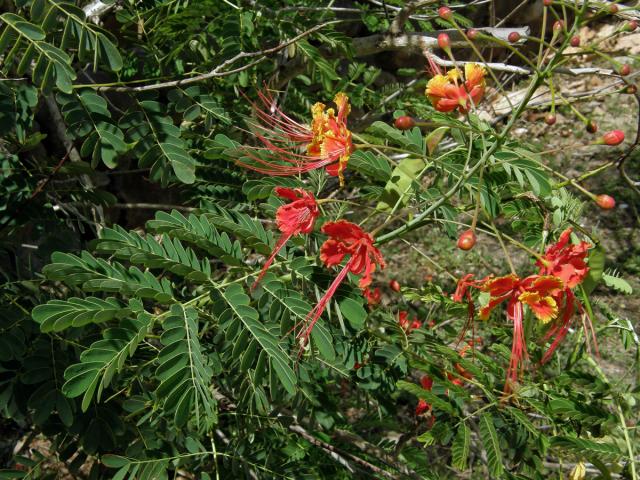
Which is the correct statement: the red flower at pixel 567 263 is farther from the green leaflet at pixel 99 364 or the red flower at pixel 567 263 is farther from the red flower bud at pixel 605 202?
the green leaflet at pixel 99 364

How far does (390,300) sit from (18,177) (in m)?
2.23

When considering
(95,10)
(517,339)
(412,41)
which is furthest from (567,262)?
(95,10)

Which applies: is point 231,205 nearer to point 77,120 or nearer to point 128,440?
point 77,120

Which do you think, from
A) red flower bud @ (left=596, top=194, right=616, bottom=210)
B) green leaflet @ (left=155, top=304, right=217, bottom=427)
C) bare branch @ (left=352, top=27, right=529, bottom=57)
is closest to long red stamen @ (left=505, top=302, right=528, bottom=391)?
red flower bud @ (left=596, top=194, right=616, bottom=210)

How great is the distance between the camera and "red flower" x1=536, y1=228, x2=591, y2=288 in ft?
4.78

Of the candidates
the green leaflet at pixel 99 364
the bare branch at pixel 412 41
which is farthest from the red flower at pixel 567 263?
the bare branch at pixel 412 41

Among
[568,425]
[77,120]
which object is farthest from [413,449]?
[77,120]

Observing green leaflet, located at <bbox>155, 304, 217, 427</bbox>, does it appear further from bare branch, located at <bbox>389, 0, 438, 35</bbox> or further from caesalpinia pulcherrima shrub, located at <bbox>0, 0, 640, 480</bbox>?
bare branch, located at <bbox>389, 0, 438, 35</bbox>

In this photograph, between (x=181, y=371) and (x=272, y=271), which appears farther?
(x=272, y=271)

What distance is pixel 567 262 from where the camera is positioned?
4.83ft

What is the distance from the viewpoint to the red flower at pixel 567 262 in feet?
4.78

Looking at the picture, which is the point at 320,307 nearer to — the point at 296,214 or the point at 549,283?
the point at 296,214

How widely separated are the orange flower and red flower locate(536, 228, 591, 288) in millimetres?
407

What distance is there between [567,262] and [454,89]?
51cm
